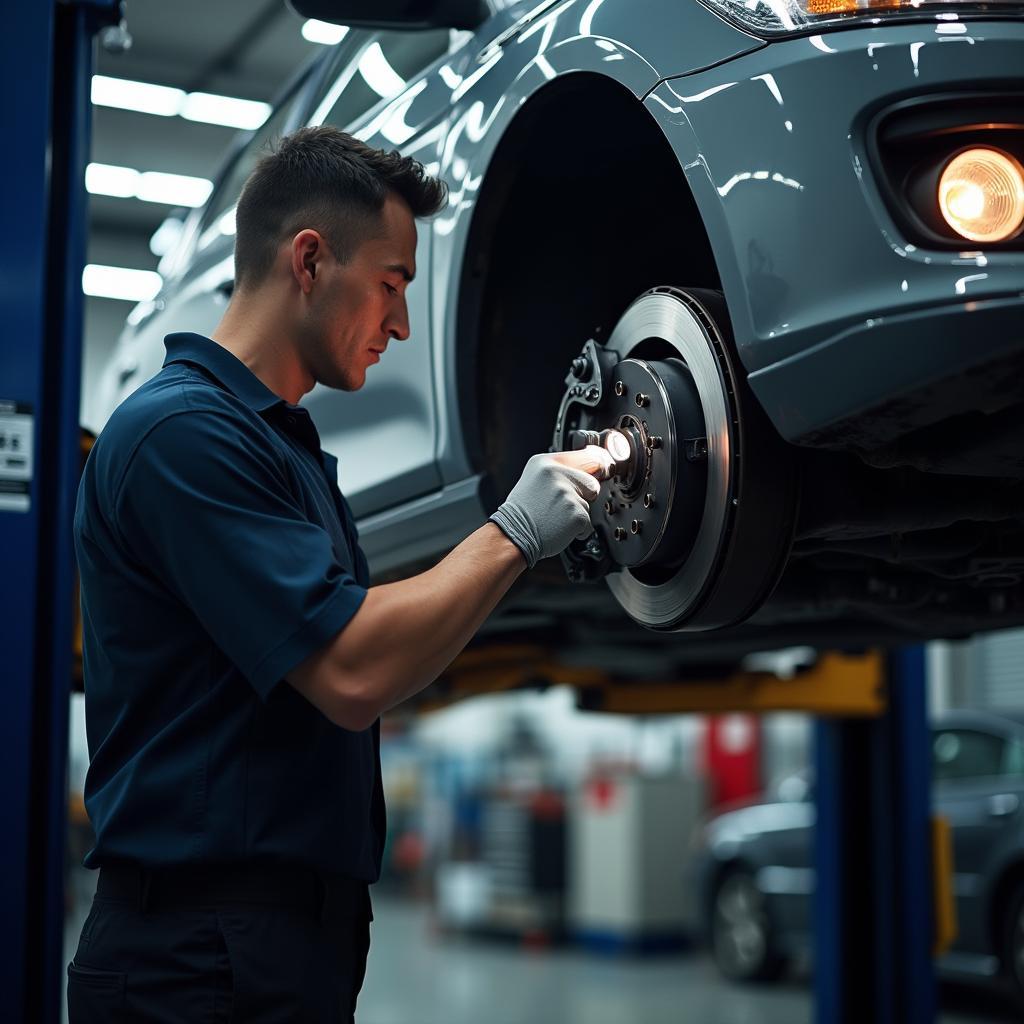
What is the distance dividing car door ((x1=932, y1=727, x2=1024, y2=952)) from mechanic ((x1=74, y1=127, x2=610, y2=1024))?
15.7 feet

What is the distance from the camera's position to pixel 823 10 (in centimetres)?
138

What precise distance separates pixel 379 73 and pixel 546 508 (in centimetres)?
142

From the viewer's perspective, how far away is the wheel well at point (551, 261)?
193 cm

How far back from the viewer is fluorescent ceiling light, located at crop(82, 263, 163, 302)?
40.4 feet

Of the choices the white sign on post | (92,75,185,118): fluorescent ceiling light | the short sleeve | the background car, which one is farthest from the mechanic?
(92,75,185,118): fluorescent ceiling light

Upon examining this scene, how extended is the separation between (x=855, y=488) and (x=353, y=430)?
0.98 m

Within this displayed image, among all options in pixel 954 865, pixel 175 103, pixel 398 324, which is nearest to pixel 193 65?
pixel 175 103

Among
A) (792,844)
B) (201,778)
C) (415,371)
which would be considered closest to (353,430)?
(415,371)

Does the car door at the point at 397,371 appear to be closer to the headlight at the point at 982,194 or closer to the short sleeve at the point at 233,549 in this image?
the short sleeve at the point at 233,549

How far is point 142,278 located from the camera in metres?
12.6

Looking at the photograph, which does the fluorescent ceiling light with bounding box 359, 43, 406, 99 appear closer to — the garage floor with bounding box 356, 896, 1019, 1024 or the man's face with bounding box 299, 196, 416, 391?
the man's face with bounding box 299, 196, 416, 391

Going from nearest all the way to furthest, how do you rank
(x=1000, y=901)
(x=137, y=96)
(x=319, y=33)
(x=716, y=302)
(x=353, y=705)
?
(x=353, y=705) < (x=716, y=302) < (x=1000, y=901) < (x=319, y=33) < (x=137, y=96)

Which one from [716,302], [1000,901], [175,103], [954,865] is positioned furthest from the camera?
[175,103]

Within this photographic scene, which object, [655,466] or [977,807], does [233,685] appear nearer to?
[655,466]
